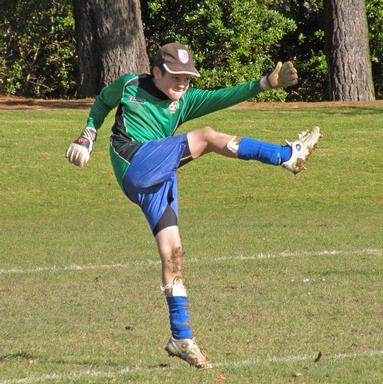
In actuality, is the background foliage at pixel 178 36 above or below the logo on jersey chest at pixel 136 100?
below

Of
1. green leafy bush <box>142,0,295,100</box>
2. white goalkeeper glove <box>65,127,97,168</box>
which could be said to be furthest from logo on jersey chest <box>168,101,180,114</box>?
green leafy bush <box>142,0,295,100</box>

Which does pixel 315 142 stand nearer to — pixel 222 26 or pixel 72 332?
pixel 72 332

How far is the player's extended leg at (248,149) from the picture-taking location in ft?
23.4

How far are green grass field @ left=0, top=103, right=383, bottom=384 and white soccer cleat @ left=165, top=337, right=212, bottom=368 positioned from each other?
0.07 metres

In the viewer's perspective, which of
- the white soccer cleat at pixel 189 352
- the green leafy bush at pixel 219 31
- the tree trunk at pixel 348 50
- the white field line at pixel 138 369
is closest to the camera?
the white field line at pixel 138 369

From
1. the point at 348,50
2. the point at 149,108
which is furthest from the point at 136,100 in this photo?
the point at 348,50

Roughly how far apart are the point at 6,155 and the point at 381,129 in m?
7.97

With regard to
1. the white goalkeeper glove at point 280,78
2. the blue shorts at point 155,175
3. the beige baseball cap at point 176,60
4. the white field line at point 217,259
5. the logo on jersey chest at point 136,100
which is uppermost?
the beige baseball cap at point 176,60

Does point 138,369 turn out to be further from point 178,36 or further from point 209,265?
point 178,36

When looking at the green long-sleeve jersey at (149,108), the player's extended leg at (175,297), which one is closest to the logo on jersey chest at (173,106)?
the green long-sleeve jersey at (149,108)

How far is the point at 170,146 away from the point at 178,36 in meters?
25.7

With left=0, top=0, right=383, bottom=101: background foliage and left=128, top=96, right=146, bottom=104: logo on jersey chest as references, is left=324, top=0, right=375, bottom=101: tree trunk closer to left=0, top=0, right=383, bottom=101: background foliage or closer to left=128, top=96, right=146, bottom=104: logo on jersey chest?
left=0, top=0, right=383, bottom=101: background foliage

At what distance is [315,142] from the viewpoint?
737 centimetres

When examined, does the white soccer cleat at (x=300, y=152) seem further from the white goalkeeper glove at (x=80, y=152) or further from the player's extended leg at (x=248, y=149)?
the white goalkeeper glove at (x=80, y=152)
